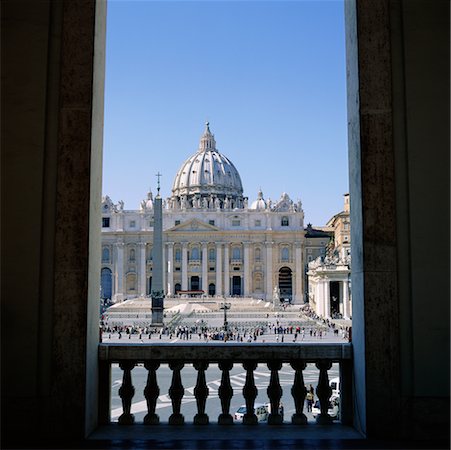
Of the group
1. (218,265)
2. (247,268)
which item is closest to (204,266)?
(218,265)

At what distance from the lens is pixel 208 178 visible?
112750mm

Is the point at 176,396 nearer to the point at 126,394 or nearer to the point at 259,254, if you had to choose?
the point at 126,394

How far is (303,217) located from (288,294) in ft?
39.4

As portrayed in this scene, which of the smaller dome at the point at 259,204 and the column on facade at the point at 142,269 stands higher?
the smaller dome at the point at 259,204

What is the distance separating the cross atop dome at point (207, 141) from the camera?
119875 millimetres

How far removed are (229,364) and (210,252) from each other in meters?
86.7

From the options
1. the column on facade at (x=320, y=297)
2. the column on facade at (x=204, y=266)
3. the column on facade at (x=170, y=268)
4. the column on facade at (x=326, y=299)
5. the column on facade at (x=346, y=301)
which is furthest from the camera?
the column on facade at (x=204, y=266)

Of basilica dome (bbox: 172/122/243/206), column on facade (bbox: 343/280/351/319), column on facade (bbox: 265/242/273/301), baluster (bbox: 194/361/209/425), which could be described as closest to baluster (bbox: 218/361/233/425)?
baluster (bbox: 194/361/209/425)

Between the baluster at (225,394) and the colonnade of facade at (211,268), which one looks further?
the colonnade of facade at (211,268)

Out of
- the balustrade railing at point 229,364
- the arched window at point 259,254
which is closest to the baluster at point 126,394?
the balustrade railing at point 229,364

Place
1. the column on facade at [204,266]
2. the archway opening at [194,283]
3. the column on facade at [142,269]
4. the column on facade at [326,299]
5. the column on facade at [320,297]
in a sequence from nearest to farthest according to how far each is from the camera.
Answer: the column on facade at [326,299], the column on facade at [320,297], the column on facade at [142,269], the column on facade at [204,266], the archway opening at [194,283]

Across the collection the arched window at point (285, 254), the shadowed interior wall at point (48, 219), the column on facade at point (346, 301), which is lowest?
the column on facade at point (346, 301)

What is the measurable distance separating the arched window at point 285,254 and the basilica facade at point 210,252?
0.15 m

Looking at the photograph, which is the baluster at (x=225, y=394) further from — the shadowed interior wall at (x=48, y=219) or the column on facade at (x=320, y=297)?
the column on facade at (x=320, y=297)
